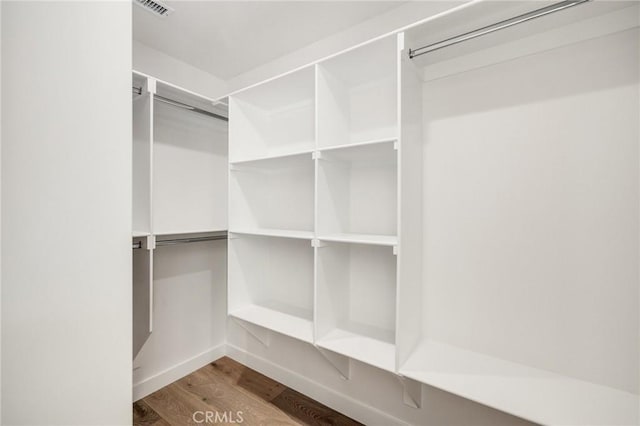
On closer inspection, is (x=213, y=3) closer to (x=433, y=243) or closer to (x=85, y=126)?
(x=85, y=126)

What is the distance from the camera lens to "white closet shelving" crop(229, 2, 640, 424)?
1.21 meters

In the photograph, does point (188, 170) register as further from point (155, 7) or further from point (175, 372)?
point (175, 372)

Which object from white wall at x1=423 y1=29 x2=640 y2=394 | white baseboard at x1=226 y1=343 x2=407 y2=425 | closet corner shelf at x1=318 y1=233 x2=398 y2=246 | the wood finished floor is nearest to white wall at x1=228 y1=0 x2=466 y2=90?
white wall at x1=423 y1=29 x2=640 y2=394

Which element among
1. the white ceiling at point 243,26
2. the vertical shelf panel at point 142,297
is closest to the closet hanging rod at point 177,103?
the white ceiling at point 243,26

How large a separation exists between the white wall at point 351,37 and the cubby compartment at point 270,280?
4.56ft

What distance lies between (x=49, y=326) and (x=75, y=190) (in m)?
0.33

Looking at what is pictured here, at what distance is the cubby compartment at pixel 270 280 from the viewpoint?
212 centimetres

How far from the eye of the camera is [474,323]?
1.53m

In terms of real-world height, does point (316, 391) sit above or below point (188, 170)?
below

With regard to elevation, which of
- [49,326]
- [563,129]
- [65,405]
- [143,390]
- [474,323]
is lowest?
[143,390]

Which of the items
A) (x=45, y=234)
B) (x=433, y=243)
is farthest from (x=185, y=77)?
(x=433, y=243)

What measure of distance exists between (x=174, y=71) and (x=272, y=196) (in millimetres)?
1282

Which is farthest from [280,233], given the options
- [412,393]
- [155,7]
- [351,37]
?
[155,7]

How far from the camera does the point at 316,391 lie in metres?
2.11
